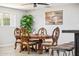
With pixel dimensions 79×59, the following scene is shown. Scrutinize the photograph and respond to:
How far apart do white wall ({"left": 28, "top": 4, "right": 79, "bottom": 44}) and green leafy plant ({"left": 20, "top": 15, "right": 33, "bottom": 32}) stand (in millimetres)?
50

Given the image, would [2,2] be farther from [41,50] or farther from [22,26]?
[41,50]

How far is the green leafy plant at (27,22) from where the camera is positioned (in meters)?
1.64

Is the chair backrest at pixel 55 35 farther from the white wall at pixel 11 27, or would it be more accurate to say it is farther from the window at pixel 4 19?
the window at pixel 4 19

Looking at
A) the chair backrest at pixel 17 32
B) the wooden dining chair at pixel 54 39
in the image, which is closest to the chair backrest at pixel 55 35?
the wooden dining chair at pixel 54 39

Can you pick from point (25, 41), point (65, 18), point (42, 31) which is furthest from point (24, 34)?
point (65, 18)

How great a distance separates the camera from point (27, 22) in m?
1.64

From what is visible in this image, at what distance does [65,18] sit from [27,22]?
452 mm

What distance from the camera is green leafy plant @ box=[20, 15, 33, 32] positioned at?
1.64 metres

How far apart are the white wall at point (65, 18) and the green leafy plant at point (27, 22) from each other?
0.16ft

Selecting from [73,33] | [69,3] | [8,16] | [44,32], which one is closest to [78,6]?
[69,3]

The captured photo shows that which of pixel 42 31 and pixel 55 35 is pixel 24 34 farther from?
pixel 55 35

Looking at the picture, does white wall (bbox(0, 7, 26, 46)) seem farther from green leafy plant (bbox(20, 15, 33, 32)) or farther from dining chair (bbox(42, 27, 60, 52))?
dining chair (bbox(42, 27, 60, 52))

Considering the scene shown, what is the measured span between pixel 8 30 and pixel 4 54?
0.30m

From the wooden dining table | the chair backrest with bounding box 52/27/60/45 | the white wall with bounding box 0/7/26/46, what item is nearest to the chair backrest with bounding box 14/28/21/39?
the white wall with bounding box 0/7/26/46
